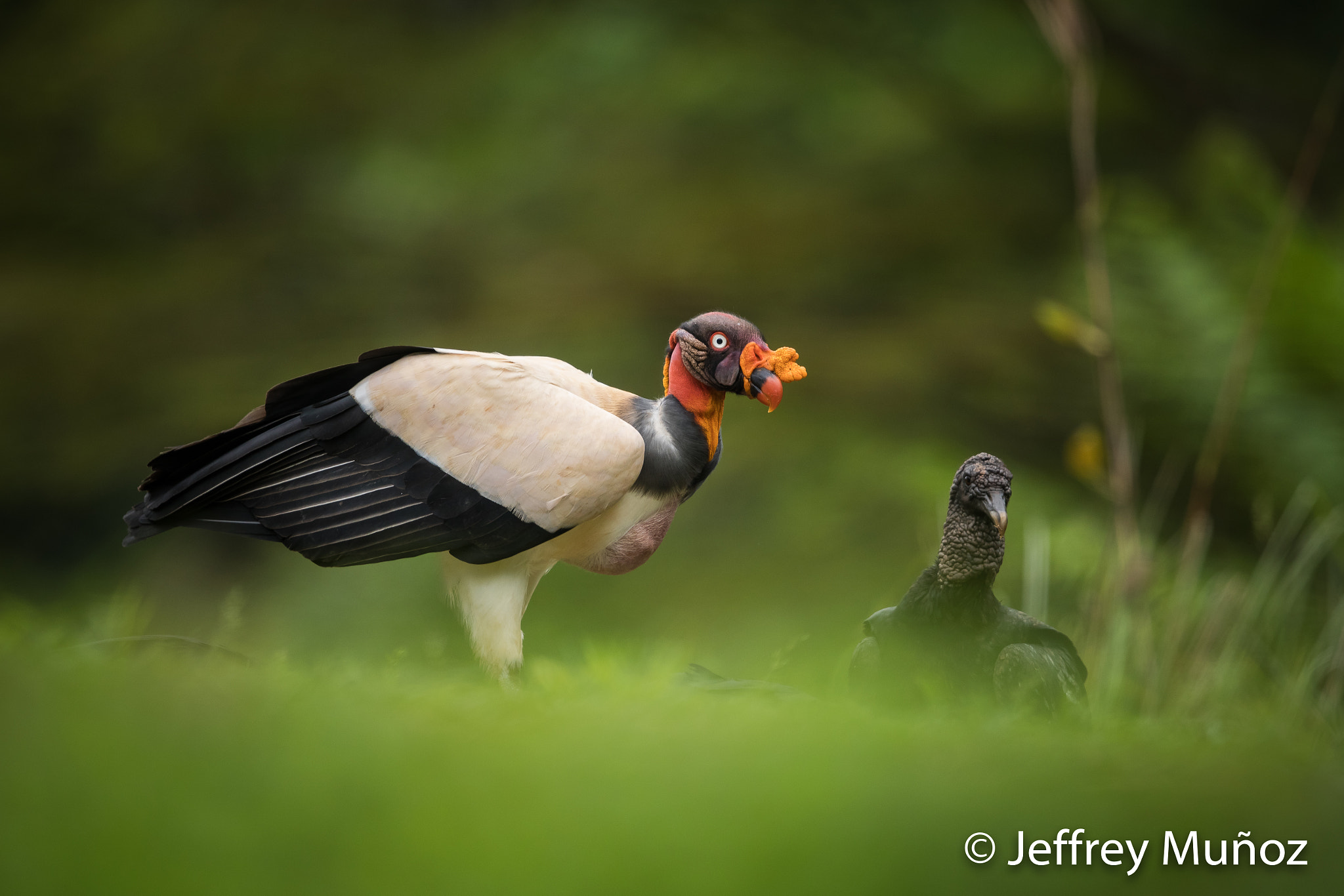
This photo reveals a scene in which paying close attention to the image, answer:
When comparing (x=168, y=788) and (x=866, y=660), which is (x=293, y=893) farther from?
(x=866, y=660)

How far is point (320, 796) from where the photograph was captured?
0.84 metres

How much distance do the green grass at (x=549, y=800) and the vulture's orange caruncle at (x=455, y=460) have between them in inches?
14.6

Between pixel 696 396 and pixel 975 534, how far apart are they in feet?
1.37

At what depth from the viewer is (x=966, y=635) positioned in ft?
4.57

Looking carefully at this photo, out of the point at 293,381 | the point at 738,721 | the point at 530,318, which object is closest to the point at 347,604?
the point at 530,318

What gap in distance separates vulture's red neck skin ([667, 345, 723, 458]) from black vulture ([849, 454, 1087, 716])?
344 millimetres

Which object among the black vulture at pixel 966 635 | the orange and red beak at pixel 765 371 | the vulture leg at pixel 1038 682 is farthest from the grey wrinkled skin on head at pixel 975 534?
the orange and red beak at pixel 765 371

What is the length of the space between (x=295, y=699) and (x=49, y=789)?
22 cm

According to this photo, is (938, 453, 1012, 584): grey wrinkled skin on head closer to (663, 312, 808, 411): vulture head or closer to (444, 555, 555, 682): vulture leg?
(663, 312, 808, 411): vulture head

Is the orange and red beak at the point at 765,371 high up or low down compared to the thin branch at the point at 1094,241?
down

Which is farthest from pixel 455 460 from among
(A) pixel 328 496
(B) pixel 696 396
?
(B) pixel 696 396

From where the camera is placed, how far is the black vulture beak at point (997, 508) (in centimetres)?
134

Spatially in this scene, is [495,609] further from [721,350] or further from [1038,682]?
[1038,682]

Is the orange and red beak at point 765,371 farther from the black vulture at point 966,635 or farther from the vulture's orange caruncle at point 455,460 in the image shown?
the black vulture at point 966,635
